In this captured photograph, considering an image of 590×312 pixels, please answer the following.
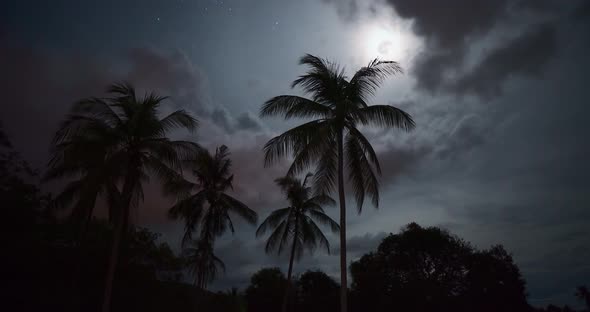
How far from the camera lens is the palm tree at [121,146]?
36.4ft

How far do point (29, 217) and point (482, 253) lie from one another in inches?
1244

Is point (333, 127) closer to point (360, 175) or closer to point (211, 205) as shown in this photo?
point (360, 175)

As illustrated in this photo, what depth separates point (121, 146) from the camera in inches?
475

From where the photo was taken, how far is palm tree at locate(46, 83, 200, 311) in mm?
11102

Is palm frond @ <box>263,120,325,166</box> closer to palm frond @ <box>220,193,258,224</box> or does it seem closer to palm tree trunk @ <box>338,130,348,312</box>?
palm tree trunk @ <box>338,130,348,312</box>

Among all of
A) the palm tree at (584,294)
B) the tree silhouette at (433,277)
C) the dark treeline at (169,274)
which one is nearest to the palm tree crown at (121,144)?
the dark treeline at (169,274)

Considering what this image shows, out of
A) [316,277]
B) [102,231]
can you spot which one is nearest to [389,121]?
[102,231]

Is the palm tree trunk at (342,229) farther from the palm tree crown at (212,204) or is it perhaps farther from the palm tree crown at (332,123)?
the palm tree crown at (212,204)

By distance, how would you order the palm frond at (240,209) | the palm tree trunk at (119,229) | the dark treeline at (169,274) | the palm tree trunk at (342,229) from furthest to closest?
the palm frond at (240,209) < the dark treeline at (169,274) < the palm tree trunk at (119,229) < the palm tree trunk at (342,229)

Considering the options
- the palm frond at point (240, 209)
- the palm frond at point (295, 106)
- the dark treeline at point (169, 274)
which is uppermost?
the palm frond at point (295, 106)

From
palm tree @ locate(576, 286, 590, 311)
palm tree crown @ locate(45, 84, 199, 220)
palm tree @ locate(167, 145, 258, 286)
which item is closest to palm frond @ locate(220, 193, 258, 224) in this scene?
palm tree @ locate(167, 145, 258, 286)

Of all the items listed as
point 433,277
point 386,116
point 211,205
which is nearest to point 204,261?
point 211,205

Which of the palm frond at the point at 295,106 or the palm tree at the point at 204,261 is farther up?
the palm frond at the point at 295,106

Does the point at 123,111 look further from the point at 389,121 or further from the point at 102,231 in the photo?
the point at 102,231
